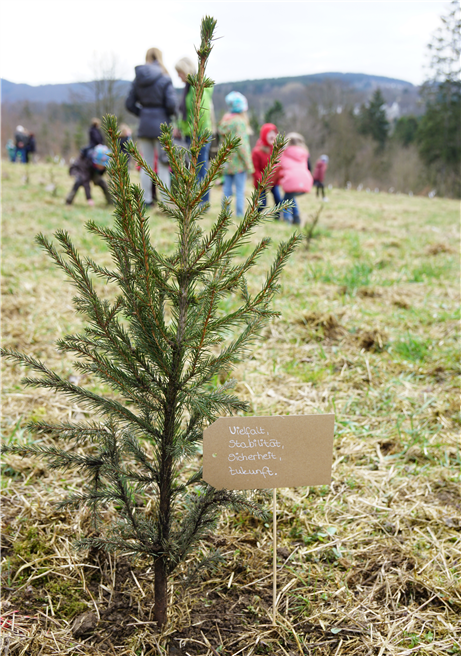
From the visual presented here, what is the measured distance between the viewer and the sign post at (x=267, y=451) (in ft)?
4.23

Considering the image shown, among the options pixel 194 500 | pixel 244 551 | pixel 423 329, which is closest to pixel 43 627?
pixel 194 500

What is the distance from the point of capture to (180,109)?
7602 millimetres

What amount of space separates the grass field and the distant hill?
1.58 m

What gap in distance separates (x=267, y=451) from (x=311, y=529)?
75cm

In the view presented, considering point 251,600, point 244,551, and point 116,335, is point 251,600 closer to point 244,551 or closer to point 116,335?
point 244,551

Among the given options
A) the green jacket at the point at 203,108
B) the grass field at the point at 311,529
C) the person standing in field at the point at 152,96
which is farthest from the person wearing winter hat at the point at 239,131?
the grass field at the point at 311,529

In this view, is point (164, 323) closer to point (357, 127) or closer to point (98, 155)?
point (98, 155)

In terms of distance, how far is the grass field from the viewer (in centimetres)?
144

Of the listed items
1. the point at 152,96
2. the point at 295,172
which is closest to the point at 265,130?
the point at 295,172

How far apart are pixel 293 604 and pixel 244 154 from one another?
6626 millimetres

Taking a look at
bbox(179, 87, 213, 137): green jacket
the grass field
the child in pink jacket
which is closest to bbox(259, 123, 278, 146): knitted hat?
the child in pink jacket

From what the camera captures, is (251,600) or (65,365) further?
(65,365)

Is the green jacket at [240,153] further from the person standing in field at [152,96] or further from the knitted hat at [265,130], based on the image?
the person standing in field at [152,96]

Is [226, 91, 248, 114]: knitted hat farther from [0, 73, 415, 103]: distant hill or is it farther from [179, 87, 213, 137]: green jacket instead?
[0, 73, 415, 103]: distant hill
